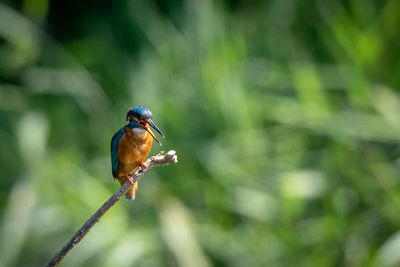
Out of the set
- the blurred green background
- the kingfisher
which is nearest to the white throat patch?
→ the kingfisher

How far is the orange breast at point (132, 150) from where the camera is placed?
3.26ft

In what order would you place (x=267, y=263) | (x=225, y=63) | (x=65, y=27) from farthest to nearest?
(x=65, y=27), (x=225, y=63), (x=267, y=263)

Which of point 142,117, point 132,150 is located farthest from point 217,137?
point 142,117

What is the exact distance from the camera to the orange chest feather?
99 centimetres

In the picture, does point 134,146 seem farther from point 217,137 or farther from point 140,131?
point 217,137

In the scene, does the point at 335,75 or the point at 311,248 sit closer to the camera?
the point at 311,248

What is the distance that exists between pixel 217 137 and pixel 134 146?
2447 millimetres

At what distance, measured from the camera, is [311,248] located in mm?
3268

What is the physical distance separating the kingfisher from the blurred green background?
1.99m

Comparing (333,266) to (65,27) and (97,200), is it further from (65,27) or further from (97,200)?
(65,27)

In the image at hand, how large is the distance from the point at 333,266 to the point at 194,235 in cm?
89

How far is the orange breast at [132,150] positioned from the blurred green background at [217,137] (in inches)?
79.3

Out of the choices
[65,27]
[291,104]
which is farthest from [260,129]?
[65,27]

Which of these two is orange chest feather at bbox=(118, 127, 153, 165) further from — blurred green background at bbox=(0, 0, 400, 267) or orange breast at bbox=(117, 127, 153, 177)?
blurred green background at bbox=(0, 0, 400, 267)
